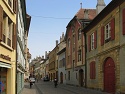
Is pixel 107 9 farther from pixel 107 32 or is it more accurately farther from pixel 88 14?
pixel 88 14

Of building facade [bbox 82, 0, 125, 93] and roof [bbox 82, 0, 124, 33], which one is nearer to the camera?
building facade [bbox 82, 0, 125, 93]

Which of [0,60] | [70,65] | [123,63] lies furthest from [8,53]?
[70,65]

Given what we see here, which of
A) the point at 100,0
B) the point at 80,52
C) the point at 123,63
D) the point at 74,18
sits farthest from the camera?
the point at 74,18

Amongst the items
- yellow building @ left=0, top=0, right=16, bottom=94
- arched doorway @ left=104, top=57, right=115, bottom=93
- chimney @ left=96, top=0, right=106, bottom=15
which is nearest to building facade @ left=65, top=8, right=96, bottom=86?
chimney @ left=96, top=0, right=106, bottom=15

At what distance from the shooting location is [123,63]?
23.6m

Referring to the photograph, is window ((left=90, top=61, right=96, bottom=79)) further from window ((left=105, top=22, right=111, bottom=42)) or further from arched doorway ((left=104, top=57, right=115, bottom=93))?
window ((left=105, top=22, right=111, bottom=42))

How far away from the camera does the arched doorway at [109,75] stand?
26.6 metres

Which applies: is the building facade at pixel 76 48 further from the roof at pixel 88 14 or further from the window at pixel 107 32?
the window at pixel 107 32

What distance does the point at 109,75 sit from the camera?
2777 centimetres

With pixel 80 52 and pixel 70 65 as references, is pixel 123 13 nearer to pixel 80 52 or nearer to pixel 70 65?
pixel 80 52

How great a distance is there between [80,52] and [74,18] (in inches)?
266

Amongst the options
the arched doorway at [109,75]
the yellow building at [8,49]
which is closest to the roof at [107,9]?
the arched doorway at [109,75]

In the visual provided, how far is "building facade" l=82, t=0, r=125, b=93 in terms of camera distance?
24266 mm

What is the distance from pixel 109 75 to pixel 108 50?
258 cm
